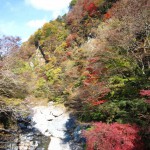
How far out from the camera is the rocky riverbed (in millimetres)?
14227

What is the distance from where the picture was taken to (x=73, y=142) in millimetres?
14055

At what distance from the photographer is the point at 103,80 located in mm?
13312

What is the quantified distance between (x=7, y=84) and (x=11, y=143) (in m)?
4.32

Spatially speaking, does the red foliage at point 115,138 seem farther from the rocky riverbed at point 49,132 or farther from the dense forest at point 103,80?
the rocky riverbed at point 49,132

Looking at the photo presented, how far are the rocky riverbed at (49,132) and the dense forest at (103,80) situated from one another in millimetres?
1087

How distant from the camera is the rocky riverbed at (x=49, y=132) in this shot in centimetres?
1423

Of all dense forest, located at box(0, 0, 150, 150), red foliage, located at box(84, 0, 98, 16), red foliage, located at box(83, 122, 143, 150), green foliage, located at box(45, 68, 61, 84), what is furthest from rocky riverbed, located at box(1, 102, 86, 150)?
red foliage, located at box(84, 0, 98, 16)

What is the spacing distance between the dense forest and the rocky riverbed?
3.57 feet

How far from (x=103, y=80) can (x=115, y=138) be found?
18.7 feet

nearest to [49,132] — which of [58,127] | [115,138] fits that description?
[58,127]

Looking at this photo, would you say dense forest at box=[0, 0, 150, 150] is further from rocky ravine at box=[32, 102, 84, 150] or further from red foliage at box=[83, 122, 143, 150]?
rocky ravine at box=[32, 102, 84, 150]

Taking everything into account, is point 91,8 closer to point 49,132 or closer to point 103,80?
point 103,80

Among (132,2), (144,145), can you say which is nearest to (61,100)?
(132,2)

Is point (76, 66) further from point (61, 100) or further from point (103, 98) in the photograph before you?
point (103, 98)
